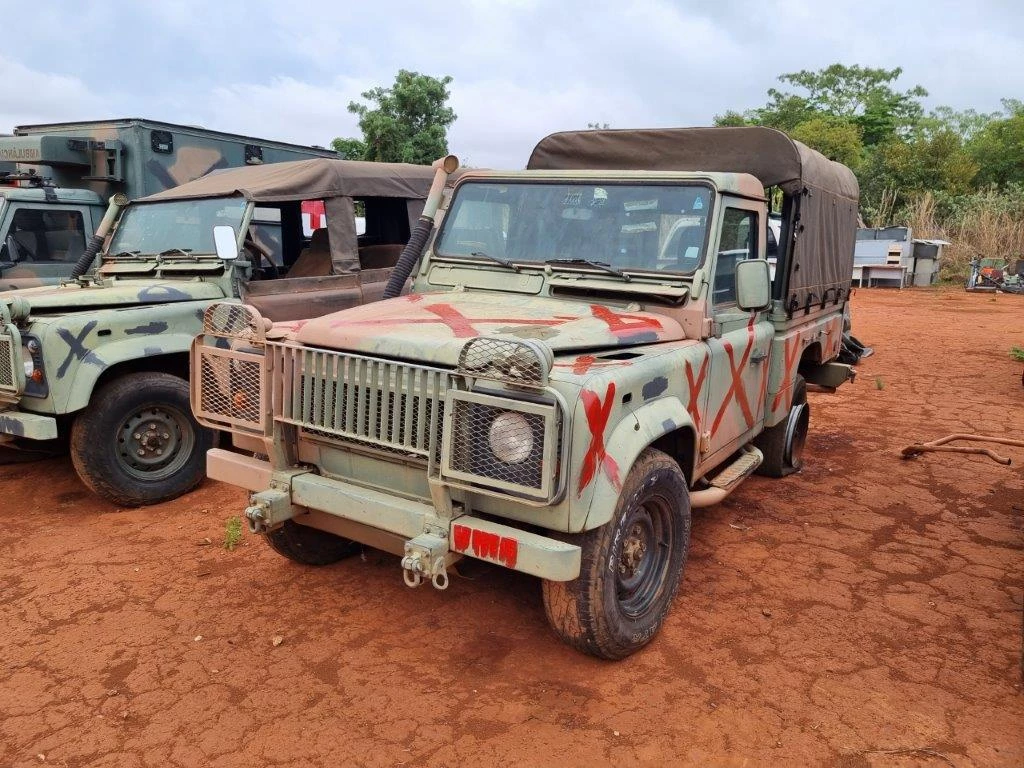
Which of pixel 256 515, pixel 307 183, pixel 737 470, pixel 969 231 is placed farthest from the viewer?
pixel 969 231

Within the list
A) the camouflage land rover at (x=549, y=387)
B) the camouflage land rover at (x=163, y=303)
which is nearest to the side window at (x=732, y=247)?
the camouflage land rover at (x=549, y=387)

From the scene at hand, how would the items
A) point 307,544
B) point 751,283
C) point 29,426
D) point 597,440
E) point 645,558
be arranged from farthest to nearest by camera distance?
point 29,426 < point 307,544 < point 751,283 < point 645,558 < point 597,440

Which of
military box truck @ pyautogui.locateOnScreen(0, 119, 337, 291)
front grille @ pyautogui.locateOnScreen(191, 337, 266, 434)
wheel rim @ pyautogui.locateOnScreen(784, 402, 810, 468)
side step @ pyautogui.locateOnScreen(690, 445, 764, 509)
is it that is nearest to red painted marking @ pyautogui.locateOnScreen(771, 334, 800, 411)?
side step @ pyautogui.locateOnScreen(690, 445, 764, 509)

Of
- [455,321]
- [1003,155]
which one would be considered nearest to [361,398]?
[455,321]

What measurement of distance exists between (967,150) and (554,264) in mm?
35526

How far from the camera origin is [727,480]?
13.0ft

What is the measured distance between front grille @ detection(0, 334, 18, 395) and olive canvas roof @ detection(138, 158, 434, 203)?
181cm

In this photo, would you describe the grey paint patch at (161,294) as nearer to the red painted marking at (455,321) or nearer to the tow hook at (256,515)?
the red painted marking at (455,321)

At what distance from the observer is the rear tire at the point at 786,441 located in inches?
207

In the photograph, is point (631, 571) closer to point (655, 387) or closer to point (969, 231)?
point (655, 387)

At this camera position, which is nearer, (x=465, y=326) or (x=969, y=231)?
(x=465, y=326)

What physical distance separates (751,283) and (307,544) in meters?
2.47

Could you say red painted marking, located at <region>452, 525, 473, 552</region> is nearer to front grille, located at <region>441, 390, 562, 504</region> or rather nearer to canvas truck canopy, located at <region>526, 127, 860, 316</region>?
front grille, located at <region>441, 390, 562, 504</region>

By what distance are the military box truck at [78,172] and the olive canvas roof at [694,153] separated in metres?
4.27
